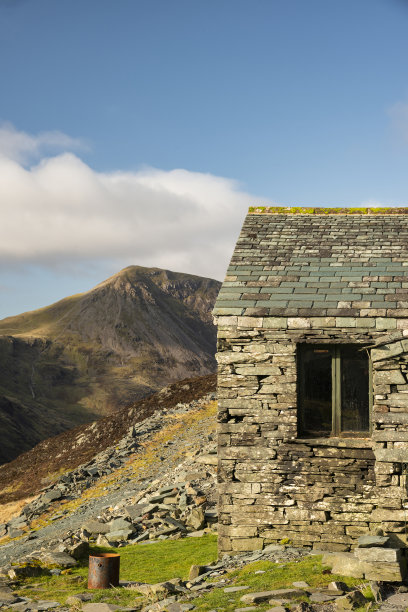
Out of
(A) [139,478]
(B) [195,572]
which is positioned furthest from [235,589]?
(A) [139,478]

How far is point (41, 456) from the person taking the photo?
3238 centimetres

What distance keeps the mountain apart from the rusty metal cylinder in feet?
219

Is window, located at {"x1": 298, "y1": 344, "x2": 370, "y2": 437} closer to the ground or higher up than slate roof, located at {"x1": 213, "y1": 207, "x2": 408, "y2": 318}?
closer to the ground

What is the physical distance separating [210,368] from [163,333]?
1582 cm

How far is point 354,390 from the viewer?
11.8 m

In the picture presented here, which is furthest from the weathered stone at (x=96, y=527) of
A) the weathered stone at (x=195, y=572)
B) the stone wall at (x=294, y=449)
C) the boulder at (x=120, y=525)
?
the weathered stone at (x=195, y=572)

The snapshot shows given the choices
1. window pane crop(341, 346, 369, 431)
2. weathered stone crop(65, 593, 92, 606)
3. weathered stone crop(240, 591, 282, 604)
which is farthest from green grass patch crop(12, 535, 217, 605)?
window pane crop(341, 346, 369, 431)

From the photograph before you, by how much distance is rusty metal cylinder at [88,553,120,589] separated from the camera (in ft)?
33.6

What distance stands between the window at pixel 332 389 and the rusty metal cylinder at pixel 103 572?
421cm

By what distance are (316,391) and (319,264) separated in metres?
3.17

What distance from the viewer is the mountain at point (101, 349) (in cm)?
10038

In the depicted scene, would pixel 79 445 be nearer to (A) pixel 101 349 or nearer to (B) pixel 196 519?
(B) pixel 196 519

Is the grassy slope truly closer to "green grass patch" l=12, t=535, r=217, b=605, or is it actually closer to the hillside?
"green grass patch" l=12, t=535, r=217, b=605

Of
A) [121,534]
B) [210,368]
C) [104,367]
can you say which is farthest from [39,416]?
[121,534]
